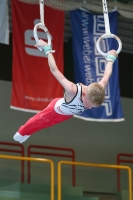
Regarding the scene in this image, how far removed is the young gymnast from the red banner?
1792 mm

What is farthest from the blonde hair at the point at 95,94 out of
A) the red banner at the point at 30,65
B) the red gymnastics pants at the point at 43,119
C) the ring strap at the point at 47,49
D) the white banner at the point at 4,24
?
the white banner at the point at 4,24

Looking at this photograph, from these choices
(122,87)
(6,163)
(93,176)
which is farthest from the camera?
(122,87)

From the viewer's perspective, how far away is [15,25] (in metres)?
7.80

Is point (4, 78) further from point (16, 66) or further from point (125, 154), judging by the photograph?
point (125, 154)

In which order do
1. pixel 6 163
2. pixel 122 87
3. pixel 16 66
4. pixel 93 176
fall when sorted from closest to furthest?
pixel 16 66
pixel 6 163
pixel 93 176
pixel 122 87

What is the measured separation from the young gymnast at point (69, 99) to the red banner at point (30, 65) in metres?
1.79

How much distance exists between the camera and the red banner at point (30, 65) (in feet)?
25.1

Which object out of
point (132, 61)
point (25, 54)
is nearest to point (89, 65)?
point (25, 54)

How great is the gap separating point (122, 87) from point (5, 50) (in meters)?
2.76

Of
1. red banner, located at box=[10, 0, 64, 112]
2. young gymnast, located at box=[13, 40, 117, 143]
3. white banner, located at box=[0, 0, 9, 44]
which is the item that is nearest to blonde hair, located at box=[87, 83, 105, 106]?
young gymnast, located at box=[13, 40, 117, 143]

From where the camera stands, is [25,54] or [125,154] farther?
[125,154]

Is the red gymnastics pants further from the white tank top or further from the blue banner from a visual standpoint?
the blue banner

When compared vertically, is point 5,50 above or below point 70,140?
above

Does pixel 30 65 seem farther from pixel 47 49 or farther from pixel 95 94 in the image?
pixel 95 94
